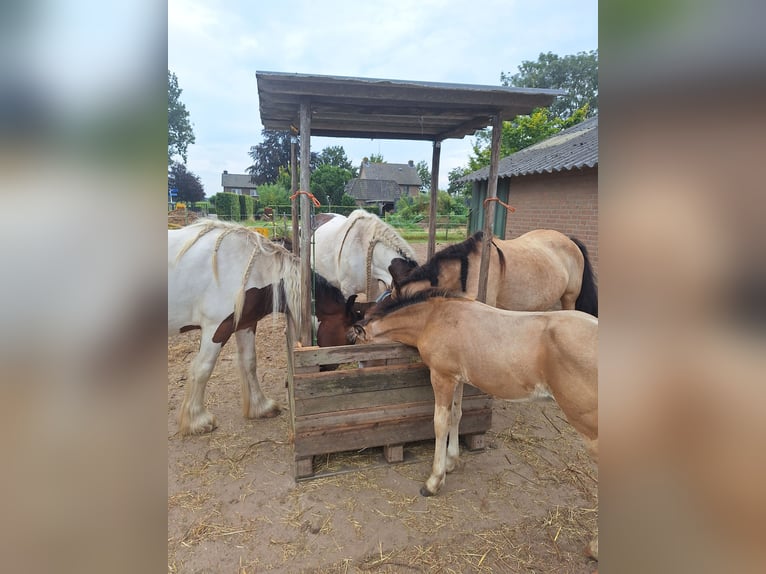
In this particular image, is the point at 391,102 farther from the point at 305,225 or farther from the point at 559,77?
the point at 559,77

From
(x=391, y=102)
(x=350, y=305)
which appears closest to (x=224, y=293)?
(x=350, y=305)

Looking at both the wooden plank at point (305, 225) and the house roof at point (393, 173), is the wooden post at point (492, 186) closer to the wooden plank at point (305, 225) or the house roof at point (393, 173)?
the wooden plank at point (305, 225)

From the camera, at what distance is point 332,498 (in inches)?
106

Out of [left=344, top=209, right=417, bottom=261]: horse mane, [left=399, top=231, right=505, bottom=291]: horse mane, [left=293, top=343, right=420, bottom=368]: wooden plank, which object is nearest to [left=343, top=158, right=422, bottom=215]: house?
[left=344, top=209, right=417, bottom=261]: horse mane

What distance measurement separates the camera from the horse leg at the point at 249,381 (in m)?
3.64

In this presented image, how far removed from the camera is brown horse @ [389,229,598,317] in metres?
3.67

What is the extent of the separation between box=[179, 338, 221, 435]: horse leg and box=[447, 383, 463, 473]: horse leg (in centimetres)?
191

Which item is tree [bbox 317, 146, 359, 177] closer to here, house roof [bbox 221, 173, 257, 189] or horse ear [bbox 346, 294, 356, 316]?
house roof [bbox 221, 173, 257, 189]

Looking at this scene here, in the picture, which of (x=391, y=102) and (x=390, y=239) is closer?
(x=391, y=102)

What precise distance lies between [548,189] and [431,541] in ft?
25.4

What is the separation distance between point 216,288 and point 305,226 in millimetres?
1080

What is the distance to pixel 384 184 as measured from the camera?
3412cm
